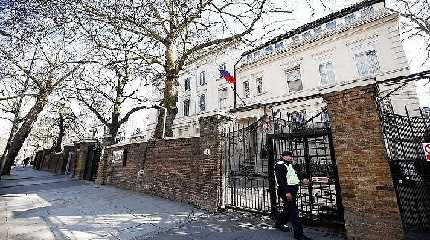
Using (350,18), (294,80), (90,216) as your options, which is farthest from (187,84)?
(90,216)

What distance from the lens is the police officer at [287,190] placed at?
556 centimetres

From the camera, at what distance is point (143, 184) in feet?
36.9

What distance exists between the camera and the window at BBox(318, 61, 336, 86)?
2153 centimetres

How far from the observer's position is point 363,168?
16.8 ft

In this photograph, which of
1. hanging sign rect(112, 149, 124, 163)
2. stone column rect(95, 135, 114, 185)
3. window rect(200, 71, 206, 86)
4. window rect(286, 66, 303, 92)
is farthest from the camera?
window rect(200, 71, 206, 86)

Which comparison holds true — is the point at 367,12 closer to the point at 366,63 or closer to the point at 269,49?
the point at 366,63

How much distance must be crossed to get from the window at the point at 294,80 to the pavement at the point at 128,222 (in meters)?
17.4

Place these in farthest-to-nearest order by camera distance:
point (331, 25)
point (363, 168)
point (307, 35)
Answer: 1. point (307, 35)
2. point (331, 25)
3. point (363, 168)

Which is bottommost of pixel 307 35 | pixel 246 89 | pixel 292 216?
pixel 292 216

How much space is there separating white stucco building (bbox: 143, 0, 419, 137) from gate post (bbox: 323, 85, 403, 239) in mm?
10098

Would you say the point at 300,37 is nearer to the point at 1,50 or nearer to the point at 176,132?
the point at 176,132

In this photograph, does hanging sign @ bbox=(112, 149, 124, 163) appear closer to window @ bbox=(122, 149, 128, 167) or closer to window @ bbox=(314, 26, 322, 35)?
window @ bbox=(122, 149, 128, 167)

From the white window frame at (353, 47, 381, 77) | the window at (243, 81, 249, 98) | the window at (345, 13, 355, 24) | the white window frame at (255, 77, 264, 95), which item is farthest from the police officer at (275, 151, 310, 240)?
the window at (243, 81, 249, 98)

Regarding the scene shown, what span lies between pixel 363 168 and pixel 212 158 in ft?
13.8
